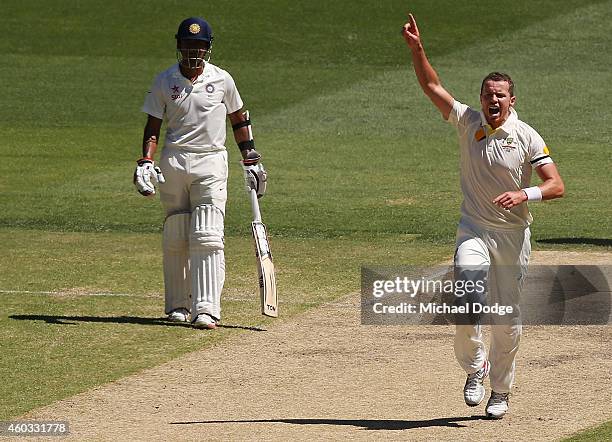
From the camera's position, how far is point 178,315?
37.1ft

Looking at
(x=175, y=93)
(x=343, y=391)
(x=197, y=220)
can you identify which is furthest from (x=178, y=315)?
(x=343, y=391)

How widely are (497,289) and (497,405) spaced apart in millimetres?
678

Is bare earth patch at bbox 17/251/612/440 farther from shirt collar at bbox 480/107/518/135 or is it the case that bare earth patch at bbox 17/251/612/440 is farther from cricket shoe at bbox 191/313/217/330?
shirt collar at bbox 480/107/518/135

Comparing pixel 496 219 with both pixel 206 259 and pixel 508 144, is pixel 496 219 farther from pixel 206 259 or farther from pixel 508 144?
pixel 206 259

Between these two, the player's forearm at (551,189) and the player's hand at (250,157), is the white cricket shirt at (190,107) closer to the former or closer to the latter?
the player's hand at (250,157)

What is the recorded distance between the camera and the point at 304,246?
14.4m

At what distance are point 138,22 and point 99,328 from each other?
1917 centimetres

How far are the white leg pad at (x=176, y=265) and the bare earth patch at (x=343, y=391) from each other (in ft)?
2.83

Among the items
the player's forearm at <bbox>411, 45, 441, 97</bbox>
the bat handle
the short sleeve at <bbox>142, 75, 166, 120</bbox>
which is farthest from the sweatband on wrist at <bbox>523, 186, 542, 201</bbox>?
the short sleeve at <bbox>142, 75, 166, 120</bbox>

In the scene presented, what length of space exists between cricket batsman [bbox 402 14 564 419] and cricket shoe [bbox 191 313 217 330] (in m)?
2.87

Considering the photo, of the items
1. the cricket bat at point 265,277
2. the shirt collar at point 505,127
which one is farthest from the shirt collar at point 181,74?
the shirt collar at point 505,127

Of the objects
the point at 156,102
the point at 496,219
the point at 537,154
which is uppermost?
the point at 156,102

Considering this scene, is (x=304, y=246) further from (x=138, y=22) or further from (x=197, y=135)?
(x=138, y=22)

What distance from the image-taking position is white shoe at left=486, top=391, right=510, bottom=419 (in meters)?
8.45
